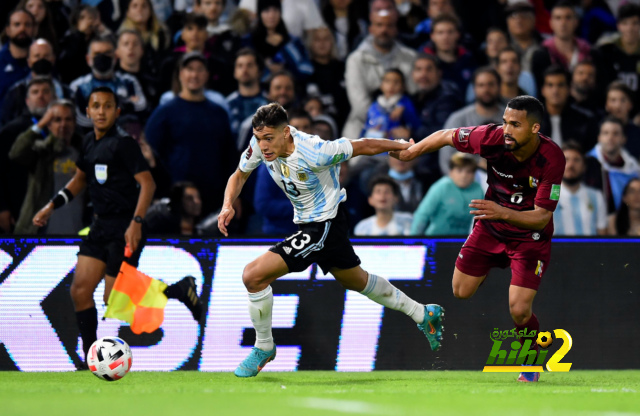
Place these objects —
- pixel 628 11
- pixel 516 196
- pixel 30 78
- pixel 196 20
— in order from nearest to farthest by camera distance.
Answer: pixel 516 196
pixel 30 78
pixel 196 20
pixel 628 11

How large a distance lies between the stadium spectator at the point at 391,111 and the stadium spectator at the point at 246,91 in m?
1.33

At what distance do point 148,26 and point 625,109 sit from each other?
6.17 metres

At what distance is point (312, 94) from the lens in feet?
37.4

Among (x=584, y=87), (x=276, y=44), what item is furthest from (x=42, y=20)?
(x=584, y=87)

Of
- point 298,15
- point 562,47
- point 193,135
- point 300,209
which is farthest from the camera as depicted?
point 562,47

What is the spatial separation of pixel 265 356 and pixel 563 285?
3086mm

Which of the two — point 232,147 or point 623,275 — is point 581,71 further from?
point 232,147

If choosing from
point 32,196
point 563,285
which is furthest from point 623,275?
point 32,196

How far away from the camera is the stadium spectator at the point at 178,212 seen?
9.59 meters

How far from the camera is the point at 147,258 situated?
27.8ft

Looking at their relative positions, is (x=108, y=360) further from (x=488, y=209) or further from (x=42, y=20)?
(x=42, y=20)

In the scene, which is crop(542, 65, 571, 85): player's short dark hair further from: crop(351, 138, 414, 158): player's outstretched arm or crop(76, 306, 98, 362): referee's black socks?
crop(76, 306, 98, 362): referee's black socks

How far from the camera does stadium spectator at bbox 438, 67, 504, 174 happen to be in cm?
1065

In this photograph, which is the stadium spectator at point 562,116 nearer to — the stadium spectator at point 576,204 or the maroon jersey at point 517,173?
the stadium spectator at point 576,204
